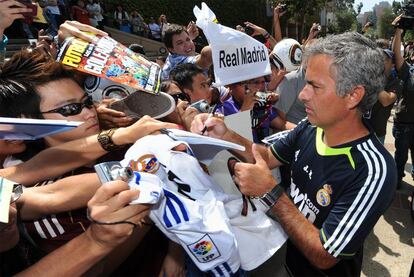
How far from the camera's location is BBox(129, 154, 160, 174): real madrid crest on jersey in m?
1.07

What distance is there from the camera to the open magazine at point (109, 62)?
1.26 metres

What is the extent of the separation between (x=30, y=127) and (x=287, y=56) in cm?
292

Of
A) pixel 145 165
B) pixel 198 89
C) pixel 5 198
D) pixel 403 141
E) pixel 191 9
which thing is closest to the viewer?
pixel 5 198

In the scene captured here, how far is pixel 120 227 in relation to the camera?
0.89 meters

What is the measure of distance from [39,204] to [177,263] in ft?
2.24

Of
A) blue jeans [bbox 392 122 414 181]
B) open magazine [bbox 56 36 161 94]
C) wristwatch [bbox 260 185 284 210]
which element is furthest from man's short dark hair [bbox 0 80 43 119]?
blue jeans [bbox 392 122 414 181]

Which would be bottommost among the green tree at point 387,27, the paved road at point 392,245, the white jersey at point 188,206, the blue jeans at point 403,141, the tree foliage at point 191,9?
the green tree at point 387,27

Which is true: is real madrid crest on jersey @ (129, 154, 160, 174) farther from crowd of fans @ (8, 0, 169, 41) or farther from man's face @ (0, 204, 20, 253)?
crowd of fans @ (8, 0, 169, 41)

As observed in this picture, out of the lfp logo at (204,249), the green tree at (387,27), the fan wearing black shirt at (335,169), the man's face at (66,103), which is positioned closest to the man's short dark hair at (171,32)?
the fan wearing black shirt at (335,169)

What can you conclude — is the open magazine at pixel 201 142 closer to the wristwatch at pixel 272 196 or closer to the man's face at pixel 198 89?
the wristwatch at pixel 272 196

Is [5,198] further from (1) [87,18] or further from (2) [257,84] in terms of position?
(1) [87,18]

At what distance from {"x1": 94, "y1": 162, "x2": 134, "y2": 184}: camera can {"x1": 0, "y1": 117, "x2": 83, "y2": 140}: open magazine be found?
0.49ft

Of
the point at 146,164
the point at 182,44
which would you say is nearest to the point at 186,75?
the point at 182,44

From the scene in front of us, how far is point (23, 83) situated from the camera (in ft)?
4.36
